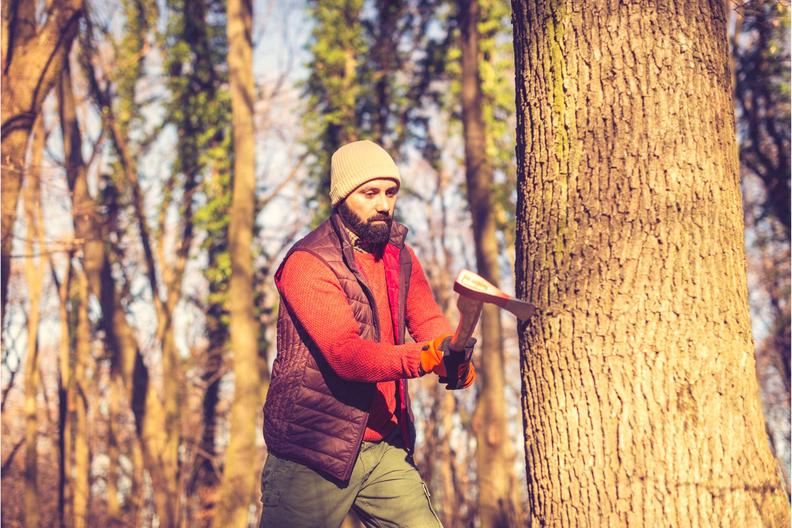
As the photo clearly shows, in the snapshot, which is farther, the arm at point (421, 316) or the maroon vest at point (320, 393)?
the arm at point (421, 316)

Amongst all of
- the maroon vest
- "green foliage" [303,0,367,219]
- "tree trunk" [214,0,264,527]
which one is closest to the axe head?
the maroon vest

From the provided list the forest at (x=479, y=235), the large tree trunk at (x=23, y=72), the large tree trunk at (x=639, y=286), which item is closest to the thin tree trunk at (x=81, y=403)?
the forest at (x=479, y=235)

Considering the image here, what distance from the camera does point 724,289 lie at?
2469 mm

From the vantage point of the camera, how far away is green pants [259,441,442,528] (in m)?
2.78

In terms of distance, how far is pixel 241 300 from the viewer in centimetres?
1012

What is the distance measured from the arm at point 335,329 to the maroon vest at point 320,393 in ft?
0.18

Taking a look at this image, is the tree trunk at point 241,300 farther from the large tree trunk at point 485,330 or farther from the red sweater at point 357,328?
the red sweater at point 357,328

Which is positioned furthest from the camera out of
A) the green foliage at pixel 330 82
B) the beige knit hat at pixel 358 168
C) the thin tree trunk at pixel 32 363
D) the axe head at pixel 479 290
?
the green foliage at pixel 330 82

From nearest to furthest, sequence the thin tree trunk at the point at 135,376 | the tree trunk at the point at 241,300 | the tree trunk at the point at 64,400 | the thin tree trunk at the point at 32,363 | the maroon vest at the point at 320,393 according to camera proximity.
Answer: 1. the maroon vest at the point at 320,393
2. the tree trunk at the point at 241,300
3. the thin tree trunk at the point at 135,376
4. the thin tree trunk at the point at 32,363
5. the tree trunk at the point at 64,400

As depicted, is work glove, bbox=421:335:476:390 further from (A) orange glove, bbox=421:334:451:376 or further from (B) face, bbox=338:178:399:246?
(B) face, bbox=338:178:399:246

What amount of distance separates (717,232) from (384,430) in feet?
4.32

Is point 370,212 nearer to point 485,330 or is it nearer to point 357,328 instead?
point 357,328

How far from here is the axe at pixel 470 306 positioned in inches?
94.5

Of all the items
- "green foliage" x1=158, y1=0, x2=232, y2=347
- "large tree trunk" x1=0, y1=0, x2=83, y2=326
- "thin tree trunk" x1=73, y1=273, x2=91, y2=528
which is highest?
"green foliage" x1=158, y1=0, x2=232, y2=347
